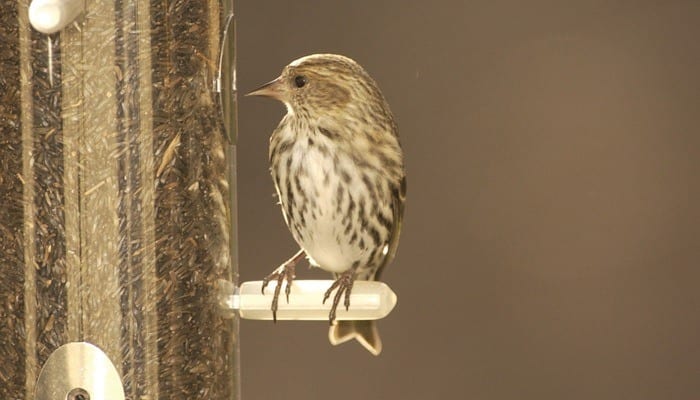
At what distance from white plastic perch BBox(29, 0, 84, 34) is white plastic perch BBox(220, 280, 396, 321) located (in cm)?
46

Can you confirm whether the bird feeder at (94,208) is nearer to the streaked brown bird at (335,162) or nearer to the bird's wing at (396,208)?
the streaked brown bird at (335,162)

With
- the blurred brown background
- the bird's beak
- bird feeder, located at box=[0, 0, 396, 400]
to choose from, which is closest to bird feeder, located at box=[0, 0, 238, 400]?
bird feeder, located at box=[0, 0, 396, 400]

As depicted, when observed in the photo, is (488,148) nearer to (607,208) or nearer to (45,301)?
(607,208)

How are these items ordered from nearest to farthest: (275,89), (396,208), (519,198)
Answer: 1. (275,89)
2. (396,208)
3. (519,198)

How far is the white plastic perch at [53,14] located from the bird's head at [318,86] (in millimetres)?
572

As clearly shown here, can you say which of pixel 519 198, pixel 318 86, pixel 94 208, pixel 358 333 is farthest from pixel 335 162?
pixel 519 198

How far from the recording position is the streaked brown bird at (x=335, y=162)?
7.57 feet

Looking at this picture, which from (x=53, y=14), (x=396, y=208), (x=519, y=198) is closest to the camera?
(x=53, y=14)

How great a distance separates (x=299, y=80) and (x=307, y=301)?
474 millimetres

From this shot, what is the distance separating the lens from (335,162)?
7.57 ft

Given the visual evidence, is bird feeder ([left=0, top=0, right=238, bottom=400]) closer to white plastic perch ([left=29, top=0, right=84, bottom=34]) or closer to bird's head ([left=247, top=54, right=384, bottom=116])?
white plastic perch ([left=29, top=0, right=84, bottom=34])

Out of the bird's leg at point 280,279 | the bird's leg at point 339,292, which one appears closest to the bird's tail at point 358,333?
the bird's leg at point 280,279

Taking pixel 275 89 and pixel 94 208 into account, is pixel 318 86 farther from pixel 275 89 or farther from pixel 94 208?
pixel 94 208

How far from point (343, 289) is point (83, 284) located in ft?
1.41
